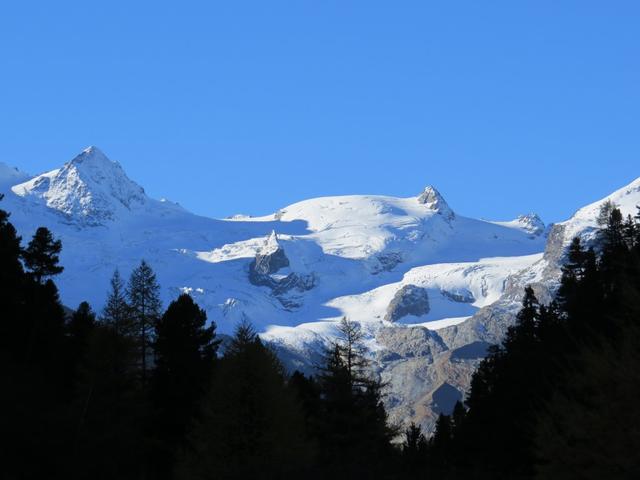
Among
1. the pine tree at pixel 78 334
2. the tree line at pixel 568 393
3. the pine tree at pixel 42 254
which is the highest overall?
the pine tree at pixel 42 254

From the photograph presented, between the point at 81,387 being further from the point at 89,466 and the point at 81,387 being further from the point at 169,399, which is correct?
the point at 89,466

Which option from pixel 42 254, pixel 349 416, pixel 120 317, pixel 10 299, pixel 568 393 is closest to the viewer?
pixel 568 393

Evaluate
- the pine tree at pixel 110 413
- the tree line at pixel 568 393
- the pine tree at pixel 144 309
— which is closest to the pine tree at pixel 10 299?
the pine tree at pixel 110 413

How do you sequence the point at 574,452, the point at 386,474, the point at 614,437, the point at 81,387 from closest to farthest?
the point at 614,437
the point at 574,452
the point at 386,474
the point at 81,387

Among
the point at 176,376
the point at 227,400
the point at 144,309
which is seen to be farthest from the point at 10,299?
the point at 227,400

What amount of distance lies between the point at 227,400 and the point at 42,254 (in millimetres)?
24619

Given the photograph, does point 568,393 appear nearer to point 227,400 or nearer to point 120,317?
point 227,400

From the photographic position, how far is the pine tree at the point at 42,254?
66.1 meters

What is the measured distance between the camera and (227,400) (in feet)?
154

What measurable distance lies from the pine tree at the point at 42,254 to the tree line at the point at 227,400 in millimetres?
117

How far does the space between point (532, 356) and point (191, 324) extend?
19.3 m

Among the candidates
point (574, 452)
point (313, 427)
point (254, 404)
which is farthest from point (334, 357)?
point (574, 452)

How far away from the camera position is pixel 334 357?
57594 mm

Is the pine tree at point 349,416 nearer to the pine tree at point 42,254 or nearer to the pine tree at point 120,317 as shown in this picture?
the pine tree at point 120,317
